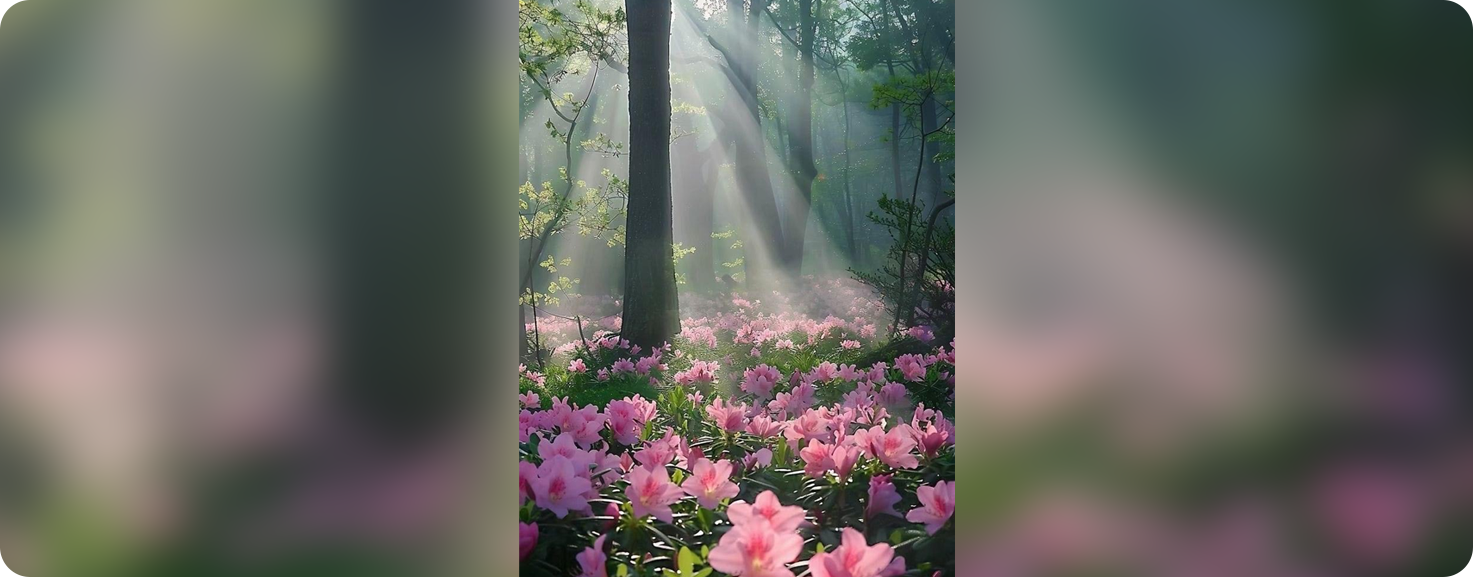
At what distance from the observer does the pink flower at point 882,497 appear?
110cm

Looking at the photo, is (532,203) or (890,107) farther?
(532,203)

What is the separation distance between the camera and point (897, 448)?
1117mm

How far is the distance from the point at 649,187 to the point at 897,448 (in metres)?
0.50

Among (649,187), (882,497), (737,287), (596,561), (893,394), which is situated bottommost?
(596,561)

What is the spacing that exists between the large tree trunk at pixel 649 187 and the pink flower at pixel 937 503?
0.40 m
